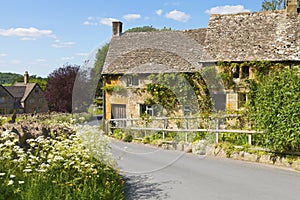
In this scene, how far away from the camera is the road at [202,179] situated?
7348 mm

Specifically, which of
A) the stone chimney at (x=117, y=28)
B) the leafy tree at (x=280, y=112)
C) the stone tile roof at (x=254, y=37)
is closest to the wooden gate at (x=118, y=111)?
the stone chimney at (x=117, y=28)

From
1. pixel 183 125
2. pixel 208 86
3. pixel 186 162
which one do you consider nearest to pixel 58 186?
pixel 186 162

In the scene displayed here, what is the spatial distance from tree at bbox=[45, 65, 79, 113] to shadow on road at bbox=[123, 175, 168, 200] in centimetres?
2438

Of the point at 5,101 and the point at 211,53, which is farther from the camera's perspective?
the point at 5,101

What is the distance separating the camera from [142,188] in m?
7.77

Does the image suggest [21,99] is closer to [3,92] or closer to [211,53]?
[3,92]

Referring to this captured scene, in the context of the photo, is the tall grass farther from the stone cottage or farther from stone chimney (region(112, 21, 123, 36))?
the stone cottage

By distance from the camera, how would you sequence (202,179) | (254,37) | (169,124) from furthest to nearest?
(254,37), (169,124), (202,179)

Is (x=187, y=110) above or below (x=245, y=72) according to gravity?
below

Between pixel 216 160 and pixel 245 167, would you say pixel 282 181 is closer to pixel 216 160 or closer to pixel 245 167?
pixel 245 167

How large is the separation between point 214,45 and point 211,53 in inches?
27.7

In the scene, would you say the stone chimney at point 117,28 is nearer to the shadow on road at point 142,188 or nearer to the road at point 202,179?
the road at point 202,179

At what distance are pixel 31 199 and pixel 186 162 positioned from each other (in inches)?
254

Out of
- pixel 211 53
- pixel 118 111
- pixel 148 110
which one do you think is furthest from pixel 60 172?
pixel 118 111
